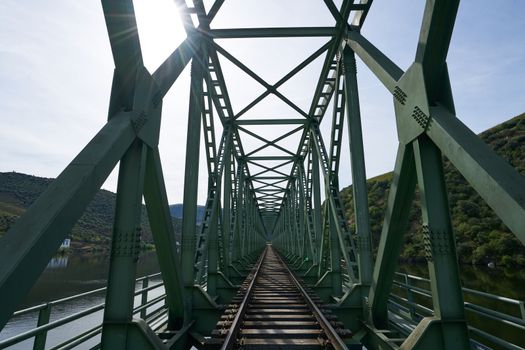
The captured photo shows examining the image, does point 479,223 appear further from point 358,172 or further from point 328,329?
point 328,329

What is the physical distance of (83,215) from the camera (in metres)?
92.0

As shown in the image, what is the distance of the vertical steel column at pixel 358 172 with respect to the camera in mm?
6828

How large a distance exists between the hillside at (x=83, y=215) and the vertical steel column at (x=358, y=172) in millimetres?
79629

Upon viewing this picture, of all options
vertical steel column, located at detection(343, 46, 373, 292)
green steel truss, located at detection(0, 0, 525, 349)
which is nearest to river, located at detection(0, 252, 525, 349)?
green steel truss, located at detection(0, 0, 525, 349)

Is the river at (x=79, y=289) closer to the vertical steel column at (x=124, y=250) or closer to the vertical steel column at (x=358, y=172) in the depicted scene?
the vertical steel column at (x=124, y=250)

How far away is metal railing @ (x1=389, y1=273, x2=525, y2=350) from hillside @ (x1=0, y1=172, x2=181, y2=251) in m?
74.3

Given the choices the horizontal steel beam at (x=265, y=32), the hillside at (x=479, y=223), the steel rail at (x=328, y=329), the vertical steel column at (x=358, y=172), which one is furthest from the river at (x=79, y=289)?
the horizontal steel beam at (x=265, y=32)

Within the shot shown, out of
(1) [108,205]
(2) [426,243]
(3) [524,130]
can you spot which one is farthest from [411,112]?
(1) [108,205]

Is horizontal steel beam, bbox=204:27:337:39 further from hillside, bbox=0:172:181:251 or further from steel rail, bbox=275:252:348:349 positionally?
hillside, bbox=0:172:181:251

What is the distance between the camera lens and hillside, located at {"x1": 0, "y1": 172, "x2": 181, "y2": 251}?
86.7 meters

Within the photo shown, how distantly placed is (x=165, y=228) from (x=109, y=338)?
1682mm

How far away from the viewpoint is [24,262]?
85.4 inches

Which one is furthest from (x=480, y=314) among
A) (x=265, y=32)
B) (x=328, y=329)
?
(x=265, y=32)

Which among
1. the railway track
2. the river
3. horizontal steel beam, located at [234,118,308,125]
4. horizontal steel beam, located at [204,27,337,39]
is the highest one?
horizontal steel beam, located at [204,27,337,39]
